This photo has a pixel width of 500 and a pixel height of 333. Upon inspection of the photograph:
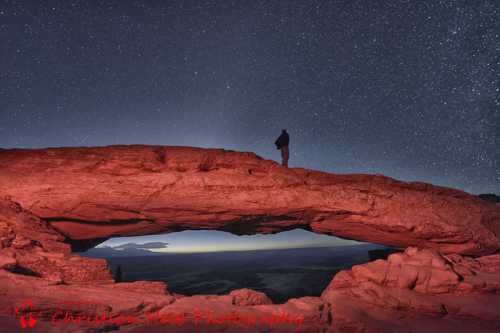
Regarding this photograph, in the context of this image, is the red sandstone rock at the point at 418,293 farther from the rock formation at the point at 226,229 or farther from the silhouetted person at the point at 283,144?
the silhouetted person at the point at 283,144

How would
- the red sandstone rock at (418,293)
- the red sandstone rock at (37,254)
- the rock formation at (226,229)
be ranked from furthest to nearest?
the red sandstone rock at (37,254) → the red sandstone rock at (418,293) → the rock formation at (226,229)

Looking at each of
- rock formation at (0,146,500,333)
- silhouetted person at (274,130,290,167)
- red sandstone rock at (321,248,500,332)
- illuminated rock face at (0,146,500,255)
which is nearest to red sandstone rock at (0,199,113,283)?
rock formation at (0,146,500,333)

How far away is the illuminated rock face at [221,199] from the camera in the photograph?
35.2 feet

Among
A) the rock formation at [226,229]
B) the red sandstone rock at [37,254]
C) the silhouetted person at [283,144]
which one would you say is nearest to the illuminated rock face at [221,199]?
the rock formation at [226,229]

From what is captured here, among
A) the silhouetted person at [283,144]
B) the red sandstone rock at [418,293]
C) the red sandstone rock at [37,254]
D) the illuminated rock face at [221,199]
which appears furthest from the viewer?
the silhouetted person at [283,144]

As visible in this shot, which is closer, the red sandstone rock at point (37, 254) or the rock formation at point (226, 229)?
the rock formation at point (226, 229)

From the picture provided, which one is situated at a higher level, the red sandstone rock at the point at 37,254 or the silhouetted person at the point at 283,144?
the silhouetted person at the point at 283,144

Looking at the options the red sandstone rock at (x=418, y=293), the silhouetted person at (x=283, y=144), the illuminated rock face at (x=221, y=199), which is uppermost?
the silhouetted person at (x=283, y=144)

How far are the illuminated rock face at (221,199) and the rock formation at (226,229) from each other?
0.05 m

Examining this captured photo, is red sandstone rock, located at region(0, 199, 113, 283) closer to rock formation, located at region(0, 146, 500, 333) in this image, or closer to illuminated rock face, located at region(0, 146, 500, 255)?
rock formation, located at region(0, 146, 500, 333)

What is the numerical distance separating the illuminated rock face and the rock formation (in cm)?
5

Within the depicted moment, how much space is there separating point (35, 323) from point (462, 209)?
1750 cm

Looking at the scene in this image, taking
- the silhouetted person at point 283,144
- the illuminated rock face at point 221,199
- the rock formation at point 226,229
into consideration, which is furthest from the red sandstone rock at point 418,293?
the silhouetted person at point 283,144

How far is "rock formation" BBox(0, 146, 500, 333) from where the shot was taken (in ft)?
25.6
